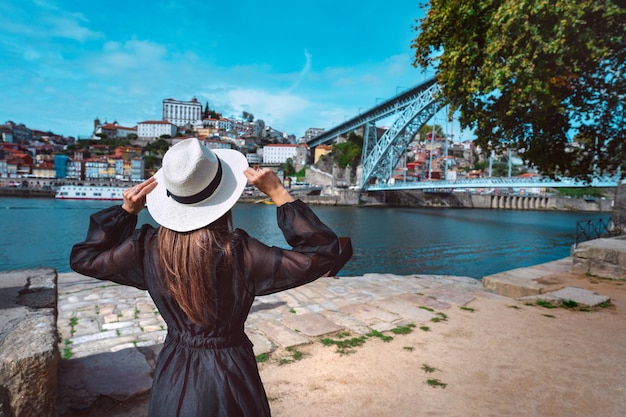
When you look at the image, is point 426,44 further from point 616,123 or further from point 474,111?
point 616,123

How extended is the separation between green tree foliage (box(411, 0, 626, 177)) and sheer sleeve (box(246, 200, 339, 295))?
5332 mm

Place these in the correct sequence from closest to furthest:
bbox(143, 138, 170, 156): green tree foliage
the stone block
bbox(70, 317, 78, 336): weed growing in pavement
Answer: the stone block < bbox(70, 317, 78, 336): weed growing in pavement < bbox(143, 138, 170, 156): green tree foliage

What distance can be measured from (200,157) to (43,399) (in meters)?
1.31

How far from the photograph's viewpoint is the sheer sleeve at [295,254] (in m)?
1.12

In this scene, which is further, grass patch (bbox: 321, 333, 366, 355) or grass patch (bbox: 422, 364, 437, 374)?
grass patch (bbox: 321, 333, 366, 355)

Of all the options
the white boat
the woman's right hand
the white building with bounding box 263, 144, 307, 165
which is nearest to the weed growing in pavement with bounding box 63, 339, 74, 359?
the woman's right hand

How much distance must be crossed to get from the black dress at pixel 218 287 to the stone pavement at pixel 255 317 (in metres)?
1.42

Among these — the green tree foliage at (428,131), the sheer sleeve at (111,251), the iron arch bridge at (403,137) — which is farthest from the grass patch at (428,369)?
the green tree foliage at (428,131)

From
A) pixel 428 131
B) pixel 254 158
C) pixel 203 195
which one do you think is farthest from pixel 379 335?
pixel 428 131

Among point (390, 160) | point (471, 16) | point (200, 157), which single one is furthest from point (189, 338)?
point (390, 160)

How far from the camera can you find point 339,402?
7.89 ft

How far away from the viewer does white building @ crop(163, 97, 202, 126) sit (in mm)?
105250

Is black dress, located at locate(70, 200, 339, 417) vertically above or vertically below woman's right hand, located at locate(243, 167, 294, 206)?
below

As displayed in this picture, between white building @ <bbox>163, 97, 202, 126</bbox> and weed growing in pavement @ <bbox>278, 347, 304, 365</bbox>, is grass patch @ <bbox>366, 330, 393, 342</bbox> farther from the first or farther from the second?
white building @ <bbox>163, 97, 202, 126</bbox>
